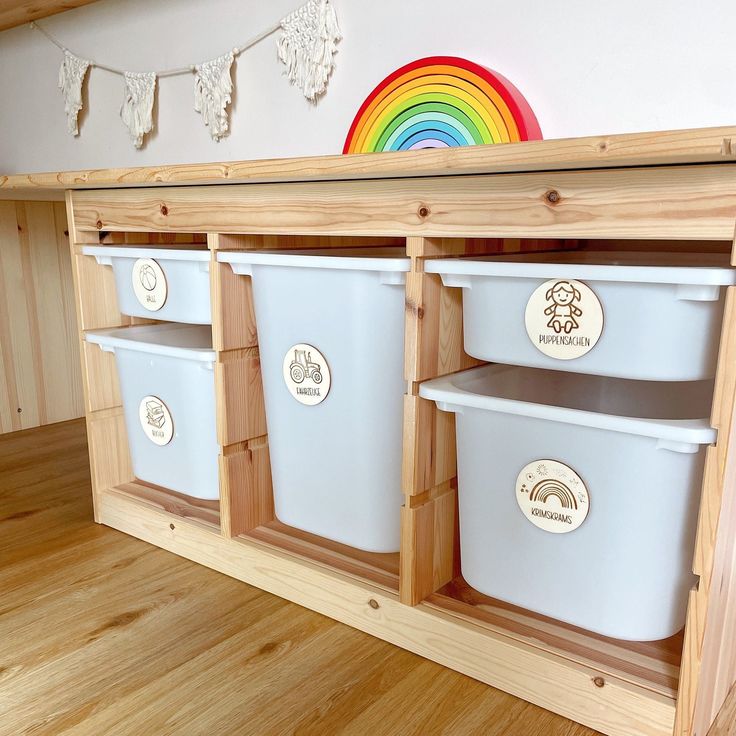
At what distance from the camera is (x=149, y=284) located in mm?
1378

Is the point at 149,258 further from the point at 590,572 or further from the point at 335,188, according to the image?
the point at 590,572

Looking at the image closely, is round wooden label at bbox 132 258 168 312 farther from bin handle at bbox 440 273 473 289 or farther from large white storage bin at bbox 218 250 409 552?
bin handle at bbox 440 273 473 289

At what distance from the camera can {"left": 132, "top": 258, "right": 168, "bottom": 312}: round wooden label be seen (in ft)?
4.46

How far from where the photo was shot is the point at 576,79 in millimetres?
1432

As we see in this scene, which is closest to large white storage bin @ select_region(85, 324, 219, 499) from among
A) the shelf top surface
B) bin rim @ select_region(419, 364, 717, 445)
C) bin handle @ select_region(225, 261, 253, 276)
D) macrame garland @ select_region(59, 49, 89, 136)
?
bin handle @ select_region(225, 261, 253, 276)

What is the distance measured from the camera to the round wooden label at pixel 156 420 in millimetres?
1442

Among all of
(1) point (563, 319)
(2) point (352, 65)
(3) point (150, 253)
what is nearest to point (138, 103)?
(2) point (352, 65)

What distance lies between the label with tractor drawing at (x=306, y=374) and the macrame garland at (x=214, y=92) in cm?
107

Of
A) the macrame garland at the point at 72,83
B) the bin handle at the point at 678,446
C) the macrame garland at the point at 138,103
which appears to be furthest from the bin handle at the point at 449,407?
the macrame garland at the point at 72,83

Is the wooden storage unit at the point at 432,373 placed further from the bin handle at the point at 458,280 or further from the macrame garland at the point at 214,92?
the macrame garland at the point at 214,92

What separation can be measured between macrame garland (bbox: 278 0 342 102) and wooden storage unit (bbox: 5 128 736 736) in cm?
53

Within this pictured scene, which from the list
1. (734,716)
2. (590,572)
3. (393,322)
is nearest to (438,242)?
(393,322)

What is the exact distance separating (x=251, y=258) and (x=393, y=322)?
0.27 metres

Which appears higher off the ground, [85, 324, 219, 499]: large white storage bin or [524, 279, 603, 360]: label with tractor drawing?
[524, 279, 603, 360]: label with tractor drawing
